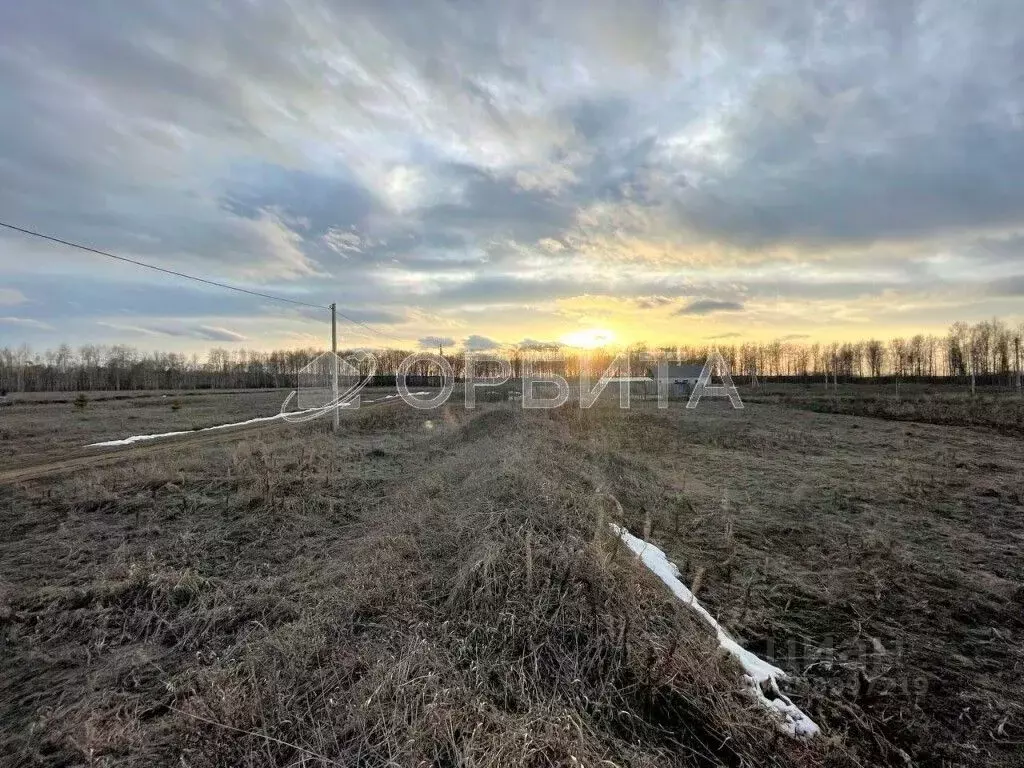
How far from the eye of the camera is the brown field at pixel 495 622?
324 centimetres

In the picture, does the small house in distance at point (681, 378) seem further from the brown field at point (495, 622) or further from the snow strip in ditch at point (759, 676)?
the snow strip in ditch at point (759, 676)

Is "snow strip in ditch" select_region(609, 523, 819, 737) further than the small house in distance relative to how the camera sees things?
No

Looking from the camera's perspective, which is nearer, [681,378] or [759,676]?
[759,676]

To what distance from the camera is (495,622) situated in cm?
429

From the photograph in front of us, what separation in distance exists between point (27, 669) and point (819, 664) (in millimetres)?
7744

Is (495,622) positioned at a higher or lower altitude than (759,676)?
higher

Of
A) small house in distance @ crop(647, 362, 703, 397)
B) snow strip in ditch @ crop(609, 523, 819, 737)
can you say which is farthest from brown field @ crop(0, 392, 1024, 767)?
small house in distance @ crop(647, 362, 703, 397)

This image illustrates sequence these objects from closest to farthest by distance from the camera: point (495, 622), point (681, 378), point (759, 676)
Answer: point (759, 676) < point (495, 622) < point (681, 378)

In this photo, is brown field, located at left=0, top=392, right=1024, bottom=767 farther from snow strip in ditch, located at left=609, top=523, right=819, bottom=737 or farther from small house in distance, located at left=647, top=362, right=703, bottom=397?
small house in distance, located at left=647, top=362, right=703, bottom=397

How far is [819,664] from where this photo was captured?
15.2ft

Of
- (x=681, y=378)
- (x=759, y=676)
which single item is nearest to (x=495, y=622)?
(x=759, y=676)

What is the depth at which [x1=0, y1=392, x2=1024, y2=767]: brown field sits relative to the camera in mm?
3236

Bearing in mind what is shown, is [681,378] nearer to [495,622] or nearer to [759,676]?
[759,676]

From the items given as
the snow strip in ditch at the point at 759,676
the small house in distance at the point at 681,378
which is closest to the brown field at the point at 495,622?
the snow strip in ditch at the point at 759,676
